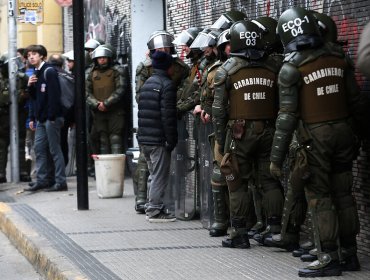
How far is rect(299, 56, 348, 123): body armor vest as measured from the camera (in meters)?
7.94

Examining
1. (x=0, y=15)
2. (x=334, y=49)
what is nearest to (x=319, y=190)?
(x=334, y=49)

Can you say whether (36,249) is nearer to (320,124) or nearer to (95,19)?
(320,124)

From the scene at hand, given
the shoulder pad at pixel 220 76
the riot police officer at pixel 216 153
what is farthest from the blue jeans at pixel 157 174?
the shoulder pad at pixel 220 76

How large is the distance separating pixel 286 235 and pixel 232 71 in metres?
1.56

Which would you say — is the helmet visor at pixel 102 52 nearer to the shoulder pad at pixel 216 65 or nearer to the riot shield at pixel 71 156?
the riot shield at pixel 71 156

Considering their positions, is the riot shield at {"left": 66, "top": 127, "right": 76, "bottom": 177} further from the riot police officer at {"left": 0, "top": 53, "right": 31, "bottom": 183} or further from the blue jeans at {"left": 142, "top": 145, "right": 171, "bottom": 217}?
the blue jeans at {"left": 142, "top": 145, "right": 171, "bottom": 217}

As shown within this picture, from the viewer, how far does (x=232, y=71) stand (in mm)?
9289

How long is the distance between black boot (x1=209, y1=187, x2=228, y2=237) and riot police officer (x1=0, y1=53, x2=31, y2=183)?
23.2 feet

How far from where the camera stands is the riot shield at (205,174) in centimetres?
1089

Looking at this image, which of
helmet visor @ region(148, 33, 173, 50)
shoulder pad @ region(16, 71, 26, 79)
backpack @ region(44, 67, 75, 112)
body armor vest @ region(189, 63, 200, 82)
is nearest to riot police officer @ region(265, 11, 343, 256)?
body armor vest @ region(189, 63, 200, 82)

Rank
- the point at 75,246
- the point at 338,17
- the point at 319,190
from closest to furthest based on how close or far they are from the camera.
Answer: the point at 319,190 < the point at 338,17 < the point at 75,246

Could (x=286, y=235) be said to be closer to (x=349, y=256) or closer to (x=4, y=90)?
(x=349, y=256)

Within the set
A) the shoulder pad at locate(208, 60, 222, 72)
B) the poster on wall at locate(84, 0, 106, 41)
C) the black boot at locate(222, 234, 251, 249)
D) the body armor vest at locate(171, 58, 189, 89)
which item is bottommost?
the black boot at locate(222, 234, 251, 249)

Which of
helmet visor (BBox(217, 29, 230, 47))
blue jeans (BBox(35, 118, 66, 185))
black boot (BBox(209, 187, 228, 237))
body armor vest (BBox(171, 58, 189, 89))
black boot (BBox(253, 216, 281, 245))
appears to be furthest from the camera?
blue jeans (BBox(35, 118, 66, 185))
